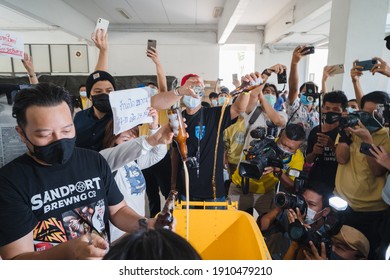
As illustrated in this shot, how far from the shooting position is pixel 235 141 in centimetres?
244

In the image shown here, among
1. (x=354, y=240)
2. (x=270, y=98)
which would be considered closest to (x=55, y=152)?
(x=354, y=240)

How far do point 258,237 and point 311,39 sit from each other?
842 centimetres

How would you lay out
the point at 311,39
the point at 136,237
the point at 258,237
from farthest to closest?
the point at 311,39
the point at 258,237
the point at 136,237

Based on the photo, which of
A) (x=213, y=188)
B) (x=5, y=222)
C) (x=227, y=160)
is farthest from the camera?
(x=227, y=160)

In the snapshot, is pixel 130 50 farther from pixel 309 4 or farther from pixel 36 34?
pixel 309 4

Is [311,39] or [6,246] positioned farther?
[311,39]

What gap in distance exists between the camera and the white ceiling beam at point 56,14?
4.25 metres

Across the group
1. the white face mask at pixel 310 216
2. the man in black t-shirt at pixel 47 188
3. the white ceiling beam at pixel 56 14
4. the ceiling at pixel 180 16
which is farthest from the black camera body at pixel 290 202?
the white ceiling beam at pixel 56 14

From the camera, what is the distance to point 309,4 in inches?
183

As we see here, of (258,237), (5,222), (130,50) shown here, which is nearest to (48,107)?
(5,222)

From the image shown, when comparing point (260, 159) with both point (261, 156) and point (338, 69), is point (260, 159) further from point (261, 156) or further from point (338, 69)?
point (338, 69)

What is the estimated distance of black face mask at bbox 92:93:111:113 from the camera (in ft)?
4.36

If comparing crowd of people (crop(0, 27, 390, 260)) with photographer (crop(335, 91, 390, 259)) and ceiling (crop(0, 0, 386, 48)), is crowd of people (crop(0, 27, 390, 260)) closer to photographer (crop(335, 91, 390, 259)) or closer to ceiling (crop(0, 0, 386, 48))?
photographer (crop(335, 91, 390, 259))

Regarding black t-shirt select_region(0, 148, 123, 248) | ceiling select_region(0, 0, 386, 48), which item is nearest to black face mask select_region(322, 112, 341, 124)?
black t-shirt select_region(0, 148, 123, 248)
